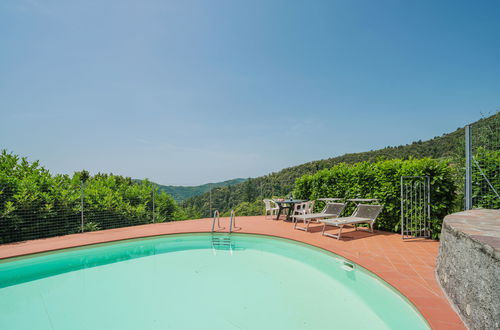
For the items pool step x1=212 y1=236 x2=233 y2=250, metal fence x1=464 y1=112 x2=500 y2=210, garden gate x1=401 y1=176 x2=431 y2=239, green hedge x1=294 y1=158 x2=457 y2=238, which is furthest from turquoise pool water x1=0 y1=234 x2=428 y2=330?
metal fence x1=464 y1=112 x2=500 y2=210

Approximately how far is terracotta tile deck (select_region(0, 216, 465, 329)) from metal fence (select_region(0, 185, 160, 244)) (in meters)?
0.40

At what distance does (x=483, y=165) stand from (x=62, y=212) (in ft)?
34.4

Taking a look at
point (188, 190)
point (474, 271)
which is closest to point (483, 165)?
point (474, 271)

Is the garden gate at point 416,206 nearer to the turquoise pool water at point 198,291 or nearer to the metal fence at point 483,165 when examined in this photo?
the metal fence at point 483,165

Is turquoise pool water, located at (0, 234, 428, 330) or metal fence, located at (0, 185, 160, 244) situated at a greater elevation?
metal fence, located at (0, 185, 160, 244)

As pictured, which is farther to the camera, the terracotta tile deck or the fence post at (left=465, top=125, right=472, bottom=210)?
the fence post at (left=465, top=125, right=472, bottom=210)

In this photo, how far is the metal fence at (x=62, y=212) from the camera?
6020 mm

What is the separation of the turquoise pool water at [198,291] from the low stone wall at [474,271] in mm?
464

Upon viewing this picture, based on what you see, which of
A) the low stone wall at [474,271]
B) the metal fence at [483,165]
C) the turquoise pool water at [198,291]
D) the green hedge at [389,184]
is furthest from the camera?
the green hedge at [389,184]

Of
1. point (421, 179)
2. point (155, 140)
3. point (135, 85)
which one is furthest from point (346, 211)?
point (155, 140)

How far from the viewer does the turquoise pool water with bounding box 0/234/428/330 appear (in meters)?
2.80

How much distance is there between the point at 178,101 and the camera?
10258 mm

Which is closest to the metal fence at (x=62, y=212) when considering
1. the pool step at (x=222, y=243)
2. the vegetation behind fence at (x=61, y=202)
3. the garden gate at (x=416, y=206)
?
the vegetation behind fence at (x=61, y=202)

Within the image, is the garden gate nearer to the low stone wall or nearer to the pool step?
the low stone wall
